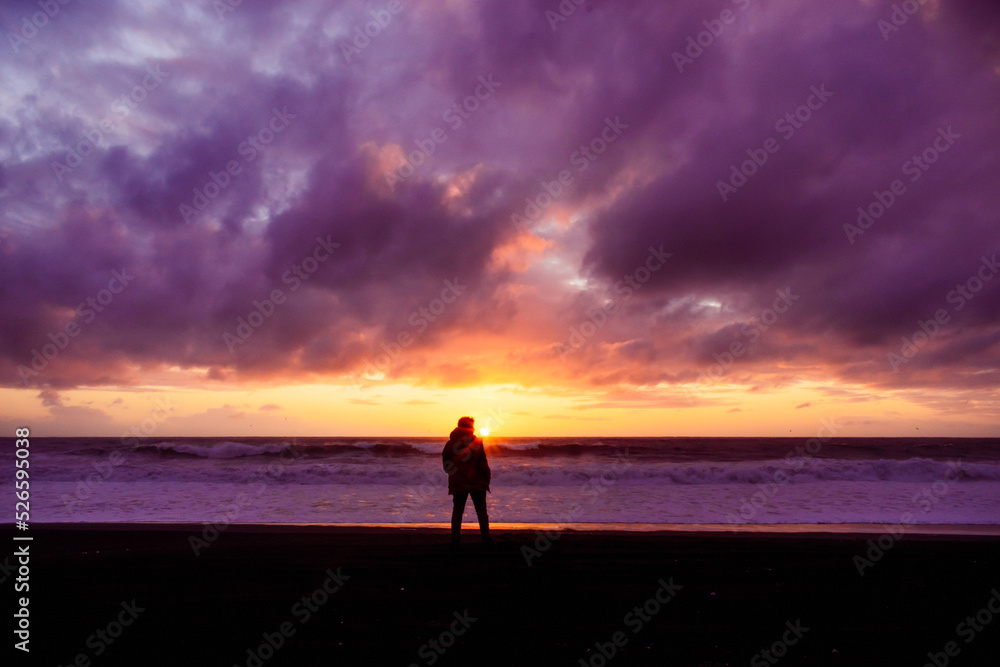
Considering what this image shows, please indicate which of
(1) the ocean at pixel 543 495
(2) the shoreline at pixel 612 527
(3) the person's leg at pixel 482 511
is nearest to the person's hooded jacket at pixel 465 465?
(3) the person's leg at pixel 482 511

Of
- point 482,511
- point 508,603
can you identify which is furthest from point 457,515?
point 508,603

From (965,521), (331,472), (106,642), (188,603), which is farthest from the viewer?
(331,472)

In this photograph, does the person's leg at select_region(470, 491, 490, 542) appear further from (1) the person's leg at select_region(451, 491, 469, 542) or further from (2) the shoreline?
(2) the shoreline

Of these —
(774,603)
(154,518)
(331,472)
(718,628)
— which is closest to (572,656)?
(718,628)

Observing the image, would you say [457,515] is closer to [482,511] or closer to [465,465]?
[482,511]

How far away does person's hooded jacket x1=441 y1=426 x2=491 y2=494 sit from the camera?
10.3 m

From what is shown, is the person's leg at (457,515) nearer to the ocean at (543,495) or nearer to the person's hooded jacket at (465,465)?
the person's hooded jacket at (465,465)

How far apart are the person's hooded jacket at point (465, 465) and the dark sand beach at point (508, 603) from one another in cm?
110

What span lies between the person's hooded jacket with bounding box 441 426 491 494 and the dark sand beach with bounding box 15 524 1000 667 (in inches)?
43.3

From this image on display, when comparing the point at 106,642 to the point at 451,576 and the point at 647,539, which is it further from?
the point at 647,539

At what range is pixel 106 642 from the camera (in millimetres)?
5043

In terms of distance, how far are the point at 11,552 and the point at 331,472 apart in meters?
18.7

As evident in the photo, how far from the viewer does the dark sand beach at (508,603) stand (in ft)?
15.8

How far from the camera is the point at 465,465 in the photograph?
33.9 ft
